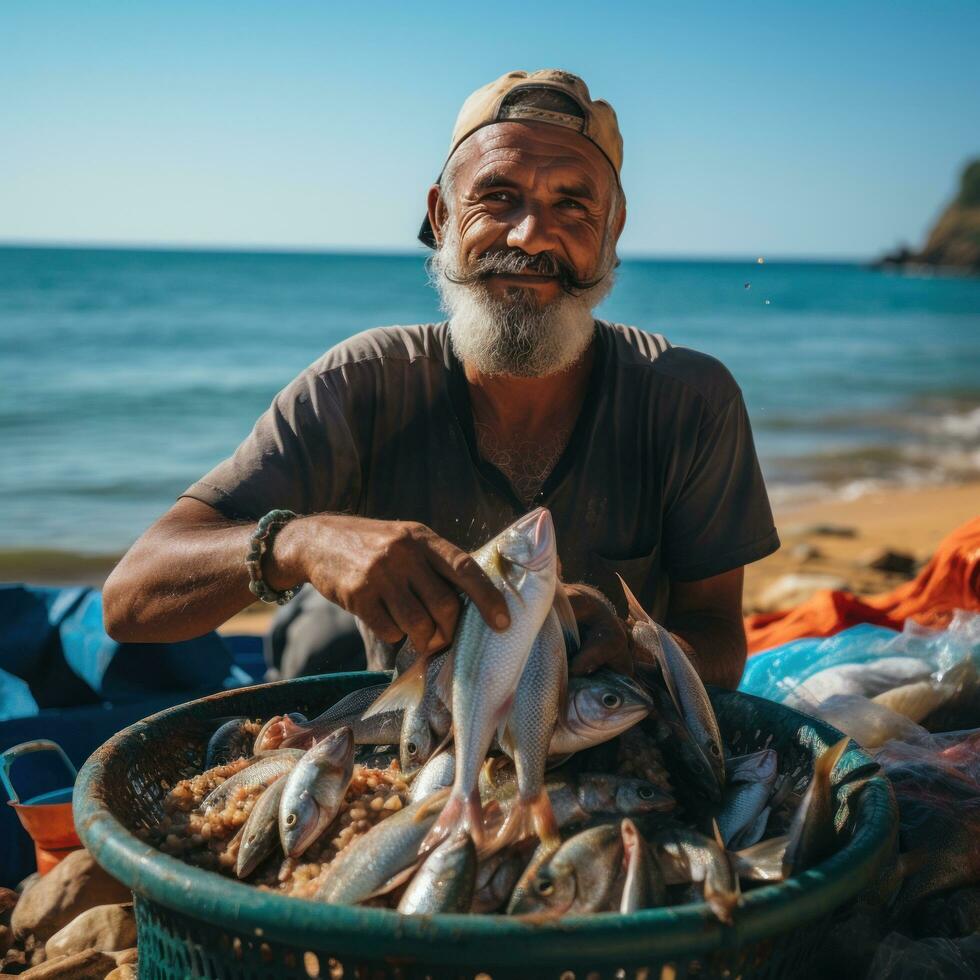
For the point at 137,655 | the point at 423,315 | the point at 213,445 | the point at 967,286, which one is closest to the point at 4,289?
the point at 423,315

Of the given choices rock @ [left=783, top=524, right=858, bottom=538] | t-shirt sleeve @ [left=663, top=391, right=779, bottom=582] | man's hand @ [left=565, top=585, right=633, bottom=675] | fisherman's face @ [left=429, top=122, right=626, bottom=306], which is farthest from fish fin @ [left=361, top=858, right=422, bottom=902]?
rock @ [left=783, top=524, right=858, bottom=538]

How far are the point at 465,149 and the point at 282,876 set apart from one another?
2.53 metres

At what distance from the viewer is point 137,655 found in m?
4.38

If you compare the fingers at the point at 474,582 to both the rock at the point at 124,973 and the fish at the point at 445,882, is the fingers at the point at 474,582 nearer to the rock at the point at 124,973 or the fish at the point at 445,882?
the fish at the point at 445,882

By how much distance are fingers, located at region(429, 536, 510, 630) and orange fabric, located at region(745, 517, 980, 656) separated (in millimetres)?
3138

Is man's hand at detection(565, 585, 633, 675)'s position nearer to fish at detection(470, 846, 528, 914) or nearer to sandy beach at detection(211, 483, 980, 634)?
fish at detection(470, 846, 528, 914)

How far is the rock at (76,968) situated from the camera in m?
2.57

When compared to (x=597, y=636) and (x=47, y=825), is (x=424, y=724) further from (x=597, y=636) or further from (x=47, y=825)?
(x=47, y=825)

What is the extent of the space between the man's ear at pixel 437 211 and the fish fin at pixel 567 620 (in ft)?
6.66

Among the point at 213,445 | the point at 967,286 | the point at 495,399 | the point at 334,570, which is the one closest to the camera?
the point at 334,570

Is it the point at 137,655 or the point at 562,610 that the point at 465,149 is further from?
the point at 137,655

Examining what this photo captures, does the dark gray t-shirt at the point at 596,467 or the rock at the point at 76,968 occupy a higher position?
the dark gray t-shirt at the point at 596,467

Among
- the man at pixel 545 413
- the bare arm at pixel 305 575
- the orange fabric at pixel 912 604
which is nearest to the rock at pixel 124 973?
the bare arm at pixel 305 575

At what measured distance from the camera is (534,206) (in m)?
3.46
